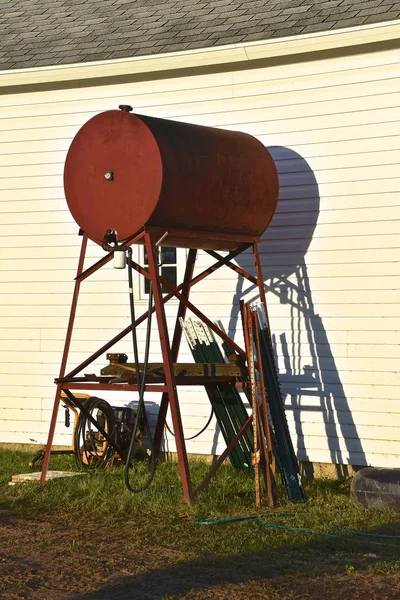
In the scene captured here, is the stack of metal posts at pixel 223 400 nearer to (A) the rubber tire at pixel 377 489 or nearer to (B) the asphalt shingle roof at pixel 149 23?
(A) the rubber tire at pixel 377 489

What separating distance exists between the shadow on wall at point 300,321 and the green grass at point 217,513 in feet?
2.05

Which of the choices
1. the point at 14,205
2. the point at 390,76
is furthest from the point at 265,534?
the point at 14,205

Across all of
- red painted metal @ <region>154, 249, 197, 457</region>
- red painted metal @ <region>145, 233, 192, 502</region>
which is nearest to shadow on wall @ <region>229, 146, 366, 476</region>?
red painted metal @ <region>154, 249, 197, 457</region>

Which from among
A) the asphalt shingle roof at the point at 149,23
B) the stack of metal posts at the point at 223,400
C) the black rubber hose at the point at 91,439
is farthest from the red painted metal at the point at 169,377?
the asphalt shingle roof at the point at 149,23

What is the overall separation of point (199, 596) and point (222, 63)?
640 cm

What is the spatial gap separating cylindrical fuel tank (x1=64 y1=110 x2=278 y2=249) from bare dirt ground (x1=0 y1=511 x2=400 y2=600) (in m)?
2.85

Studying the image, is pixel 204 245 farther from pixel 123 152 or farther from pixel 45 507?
pixel 45 507

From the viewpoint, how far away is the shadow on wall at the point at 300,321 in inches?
417

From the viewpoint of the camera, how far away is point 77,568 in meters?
7.07

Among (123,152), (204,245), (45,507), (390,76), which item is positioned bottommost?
(45,507)

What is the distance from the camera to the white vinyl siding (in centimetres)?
1038

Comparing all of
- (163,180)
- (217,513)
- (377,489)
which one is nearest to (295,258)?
(163,180)

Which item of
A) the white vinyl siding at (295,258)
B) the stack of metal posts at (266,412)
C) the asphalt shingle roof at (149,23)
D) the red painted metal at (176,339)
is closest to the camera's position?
the stack of metal posts at (266,412)

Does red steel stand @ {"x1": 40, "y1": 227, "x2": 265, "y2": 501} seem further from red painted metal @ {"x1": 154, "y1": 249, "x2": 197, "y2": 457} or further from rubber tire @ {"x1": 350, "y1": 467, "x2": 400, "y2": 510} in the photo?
rubber tire @ {"x1": 350, "y1": 467, "x2": 400, "y2": 510}
